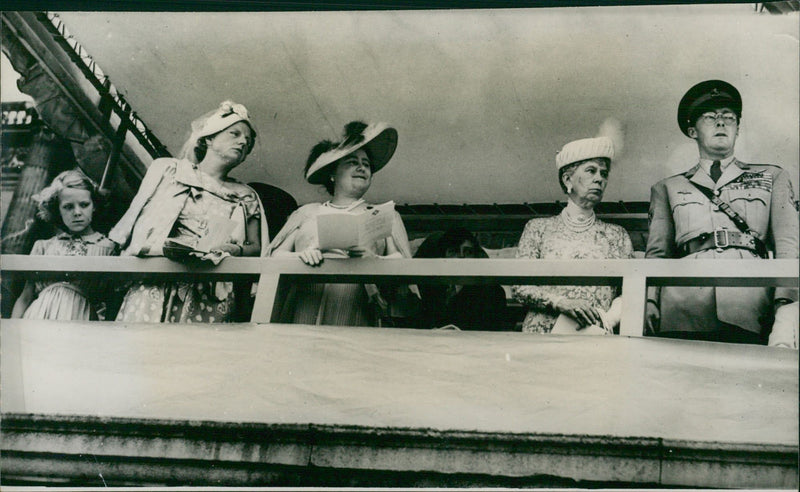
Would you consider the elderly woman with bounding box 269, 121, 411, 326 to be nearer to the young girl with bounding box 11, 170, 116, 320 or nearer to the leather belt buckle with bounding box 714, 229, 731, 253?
the young girl with bounding box 11, 170, 116, 320

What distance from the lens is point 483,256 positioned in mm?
7672

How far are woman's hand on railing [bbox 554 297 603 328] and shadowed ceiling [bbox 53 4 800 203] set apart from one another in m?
1.46

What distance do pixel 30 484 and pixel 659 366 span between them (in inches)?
142

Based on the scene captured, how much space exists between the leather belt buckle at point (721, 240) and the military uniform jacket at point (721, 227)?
3 centimetres

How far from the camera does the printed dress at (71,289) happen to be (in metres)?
7.28

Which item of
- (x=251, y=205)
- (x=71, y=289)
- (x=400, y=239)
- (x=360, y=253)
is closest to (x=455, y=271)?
(x=360, y=253)

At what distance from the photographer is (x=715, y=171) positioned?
721 centimetres

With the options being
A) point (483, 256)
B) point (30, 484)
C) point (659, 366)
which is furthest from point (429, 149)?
point (30, 484)

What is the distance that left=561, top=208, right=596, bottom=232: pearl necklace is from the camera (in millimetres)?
7309

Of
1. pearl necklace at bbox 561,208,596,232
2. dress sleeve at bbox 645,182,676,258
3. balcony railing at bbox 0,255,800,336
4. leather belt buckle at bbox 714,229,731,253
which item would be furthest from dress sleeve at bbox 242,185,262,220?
leather belt buckle at bbox 714,229,731,253

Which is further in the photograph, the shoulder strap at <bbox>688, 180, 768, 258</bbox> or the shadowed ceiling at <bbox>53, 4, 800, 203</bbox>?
the shadowed ceiling at <bbox>53, 4, 800, 203</bbox>

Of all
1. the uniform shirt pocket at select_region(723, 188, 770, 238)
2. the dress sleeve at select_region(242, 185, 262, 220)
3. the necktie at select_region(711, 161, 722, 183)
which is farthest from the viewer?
the dress sleeve at select_region(242, 185, 262, 220)

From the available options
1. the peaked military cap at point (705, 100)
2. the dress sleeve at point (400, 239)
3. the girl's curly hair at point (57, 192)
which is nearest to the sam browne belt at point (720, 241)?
the peaked military cap at point (705, 100)

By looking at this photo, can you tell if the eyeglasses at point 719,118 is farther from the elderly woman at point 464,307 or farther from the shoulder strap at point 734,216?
the elderly woman at point 464,307
